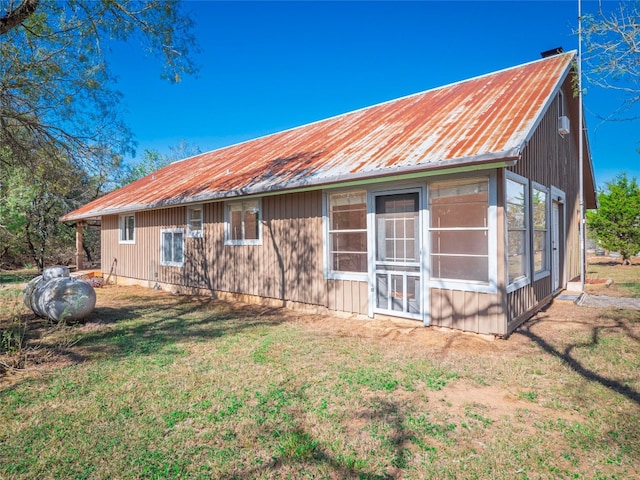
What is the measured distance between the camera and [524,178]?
625 centimetres

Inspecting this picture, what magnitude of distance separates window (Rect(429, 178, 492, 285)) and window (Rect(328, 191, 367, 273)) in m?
1.32

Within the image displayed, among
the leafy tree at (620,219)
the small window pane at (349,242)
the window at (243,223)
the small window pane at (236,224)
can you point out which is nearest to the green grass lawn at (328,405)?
the small window pane at (349,242)

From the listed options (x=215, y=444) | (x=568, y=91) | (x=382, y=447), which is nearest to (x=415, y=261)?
(x=382, y=447)

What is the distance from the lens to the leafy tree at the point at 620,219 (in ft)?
54.2

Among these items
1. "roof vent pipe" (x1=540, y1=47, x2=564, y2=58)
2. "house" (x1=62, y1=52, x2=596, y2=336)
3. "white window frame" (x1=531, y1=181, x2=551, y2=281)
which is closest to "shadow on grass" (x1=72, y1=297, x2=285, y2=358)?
"house" (x1=62, y1=52, x2=596, y2=336)

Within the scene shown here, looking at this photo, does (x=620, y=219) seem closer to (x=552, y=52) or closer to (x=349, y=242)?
(x=552, y=52)

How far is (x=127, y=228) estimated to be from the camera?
13211 mm

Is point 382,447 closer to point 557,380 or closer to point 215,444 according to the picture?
point 215,444

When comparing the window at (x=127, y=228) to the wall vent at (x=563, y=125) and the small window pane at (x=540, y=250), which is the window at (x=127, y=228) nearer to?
the small window pane at (x=540, y=250)

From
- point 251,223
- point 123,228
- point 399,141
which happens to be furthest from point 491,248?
point 123,228

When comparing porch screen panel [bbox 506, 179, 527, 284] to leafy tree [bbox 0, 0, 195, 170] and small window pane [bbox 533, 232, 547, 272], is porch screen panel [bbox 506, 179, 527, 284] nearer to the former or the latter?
small window pane [bbox 533, 232, 547, 272]

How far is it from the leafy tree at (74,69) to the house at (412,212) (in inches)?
108

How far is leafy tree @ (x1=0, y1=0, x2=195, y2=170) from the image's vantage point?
5.19 m

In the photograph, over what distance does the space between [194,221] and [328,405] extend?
791 cm
